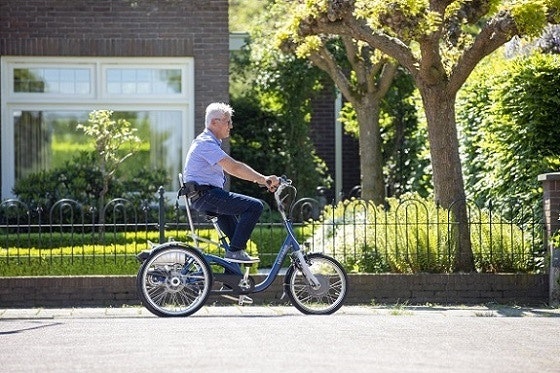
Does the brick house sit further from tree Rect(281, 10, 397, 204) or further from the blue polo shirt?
the blue polo shirt

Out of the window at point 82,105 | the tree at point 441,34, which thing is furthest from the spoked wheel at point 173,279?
the window at point 82,105

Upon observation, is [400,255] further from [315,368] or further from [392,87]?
[392,87]

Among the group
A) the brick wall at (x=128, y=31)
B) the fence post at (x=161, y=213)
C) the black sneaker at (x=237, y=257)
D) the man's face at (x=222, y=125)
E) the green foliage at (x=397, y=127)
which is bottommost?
the black sneaker at (x=237, y=257)

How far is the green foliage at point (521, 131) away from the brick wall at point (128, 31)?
14.3ft

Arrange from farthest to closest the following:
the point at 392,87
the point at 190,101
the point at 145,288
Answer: the point at 392,87, the point at 190,101, the point at 145,288

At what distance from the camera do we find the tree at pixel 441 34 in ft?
41.7

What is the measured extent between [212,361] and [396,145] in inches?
606

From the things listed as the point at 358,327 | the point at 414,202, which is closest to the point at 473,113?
the point at 414,202

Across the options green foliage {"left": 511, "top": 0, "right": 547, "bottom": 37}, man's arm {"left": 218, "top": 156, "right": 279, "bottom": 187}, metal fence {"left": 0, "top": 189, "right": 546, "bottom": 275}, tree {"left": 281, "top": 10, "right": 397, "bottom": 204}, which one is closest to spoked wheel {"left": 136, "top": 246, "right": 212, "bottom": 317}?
man's arm {"left": 218, "top": 156, "right": 279, "bottom": 187}

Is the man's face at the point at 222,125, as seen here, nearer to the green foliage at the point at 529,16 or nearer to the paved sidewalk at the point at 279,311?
the paved sidewalk at the point at 279,311

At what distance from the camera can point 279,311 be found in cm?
1189

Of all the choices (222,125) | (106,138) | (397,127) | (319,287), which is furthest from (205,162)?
(397,127)

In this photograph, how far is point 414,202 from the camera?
13930 mm

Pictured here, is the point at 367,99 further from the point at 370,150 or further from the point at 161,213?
the point at 161,213
